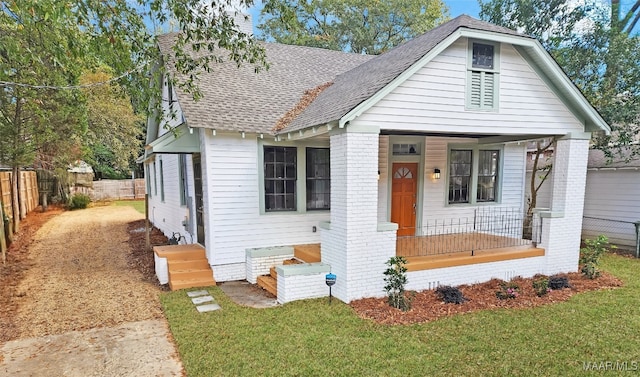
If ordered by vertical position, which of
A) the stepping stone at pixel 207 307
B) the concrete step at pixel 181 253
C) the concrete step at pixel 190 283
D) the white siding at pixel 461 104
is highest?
the white siding at pixel 461 104

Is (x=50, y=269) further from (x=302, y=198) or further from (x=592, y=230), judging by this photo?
(x=592, y=230)

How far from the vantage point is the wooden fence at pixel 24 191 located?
45.2 feet

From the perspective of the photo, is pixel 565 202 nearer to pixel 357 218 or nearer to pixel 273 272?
pixel 357 218

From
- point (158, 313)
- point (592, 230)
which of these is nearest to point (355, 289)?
point (158, 313)

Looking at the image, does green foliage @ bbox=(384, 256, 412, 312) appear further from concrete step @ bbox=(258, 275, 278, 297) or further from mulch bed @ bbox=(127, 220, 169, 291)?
mulch bed @ bbox=(127, 220, 169, 291)

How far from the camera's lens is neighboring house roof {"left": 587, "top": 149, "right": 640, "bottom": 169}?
1063cm

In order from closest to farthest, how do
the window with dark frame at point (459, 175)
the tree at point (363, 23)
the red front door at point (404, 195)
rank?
the red front door at point (404, 195), the window with dark frame at point (459, 175), the tree at point (363, 23)

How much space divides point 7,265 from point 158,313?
242 inches

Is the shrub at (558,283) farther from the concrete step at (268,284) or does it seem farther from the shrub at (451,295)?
the concrete step at (268,284)

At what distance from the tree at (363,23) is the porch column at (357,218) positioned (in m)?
15.8

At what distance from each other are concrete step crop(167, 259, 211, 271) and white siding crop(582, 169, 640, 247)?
1199 centimetres

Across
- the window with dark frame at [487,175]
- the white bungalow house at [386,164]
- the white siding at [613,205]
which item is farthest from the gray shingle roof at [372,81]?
the white siding at [613,205]

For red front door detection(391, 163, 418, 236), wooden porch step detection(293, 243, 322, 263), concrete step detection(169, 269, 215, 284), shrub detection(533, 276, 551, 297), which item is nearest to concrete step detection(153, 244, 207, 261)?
concrete step detection(169, 269, 215, 284)

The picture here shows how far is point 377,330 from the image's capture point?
16.9ft
